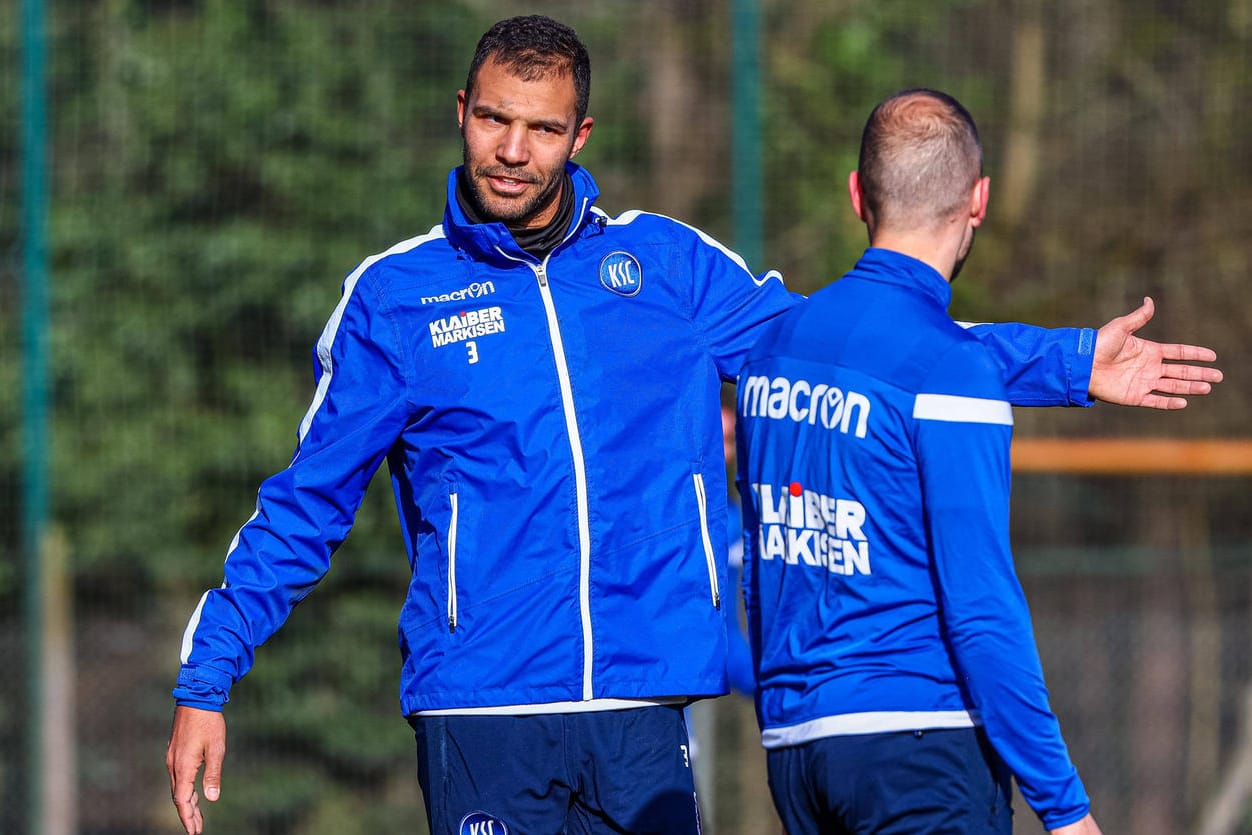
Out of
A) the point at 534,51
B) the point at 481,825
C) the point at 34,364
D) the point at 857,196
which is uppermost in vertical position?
the point at 34,364

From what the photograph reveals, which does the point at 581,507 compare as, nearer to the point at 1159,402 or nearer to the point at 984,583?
the point at 984,583

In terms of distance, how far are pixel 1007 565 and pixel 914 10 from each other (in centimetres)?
509

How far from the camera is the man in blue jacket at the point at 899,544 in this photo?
2406mm

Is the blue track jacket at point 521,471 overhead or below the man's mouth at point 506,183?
below

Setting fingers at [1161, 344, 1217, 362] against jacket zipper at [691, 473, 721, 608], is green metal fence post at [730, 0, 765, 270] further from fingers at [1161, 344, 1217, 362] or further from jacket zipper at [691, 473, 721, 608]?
fingers at [1161, 344, 1217, 362]

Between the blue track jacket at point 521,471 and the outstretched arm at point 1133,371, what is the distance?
0.14 feet

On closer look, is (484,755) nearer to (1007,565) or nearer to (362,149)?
(1007,565)

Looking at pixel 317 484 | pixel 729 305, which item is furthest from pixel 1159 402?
pixel 317 484

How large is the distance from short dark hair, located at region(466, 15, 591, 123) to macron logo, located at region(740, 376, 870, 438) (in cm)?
75

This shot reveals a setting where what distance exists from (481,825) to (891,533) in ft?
3.17

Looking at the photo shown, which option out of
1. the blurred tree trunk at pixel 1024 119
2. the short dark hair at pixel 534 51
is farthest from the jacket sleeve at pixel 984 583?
the blurred tree trunk at pixel 1024 119

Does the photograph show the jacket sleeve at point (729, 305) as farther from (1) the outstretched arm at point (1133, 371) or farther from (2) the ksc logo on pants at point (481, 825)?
(2) the ksc logo on pants at point (481, 825)

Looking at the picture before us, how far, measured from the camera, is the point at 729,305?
3.15 metres

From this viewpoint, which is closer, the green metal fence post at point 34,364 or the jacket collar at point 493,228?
the jacket collar at point 493,228
